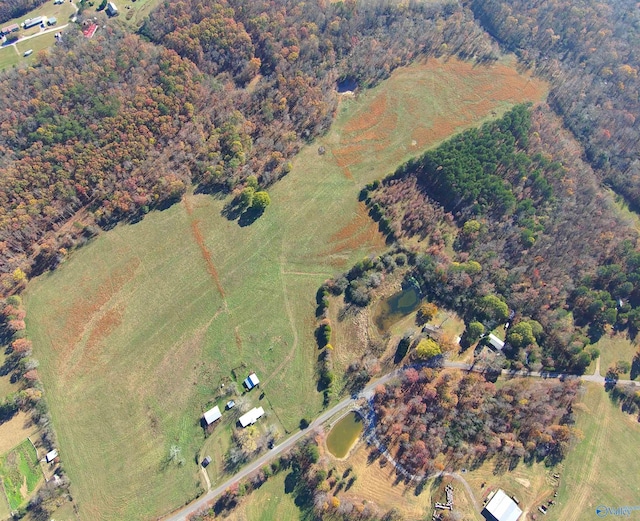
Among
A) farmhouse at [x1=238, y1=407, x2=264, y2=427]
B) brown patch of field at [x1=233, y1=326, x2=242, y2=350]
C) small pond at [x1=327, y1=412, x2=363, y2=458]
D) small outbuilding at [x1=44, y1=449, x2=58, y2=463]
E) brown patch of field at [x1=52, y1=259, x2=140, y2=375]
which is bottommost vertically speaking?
small pond at [x1=327, y1=412, x2=363, y2=458]

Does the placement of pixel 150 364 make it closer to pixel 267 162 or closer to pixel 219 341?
pixel 219 341

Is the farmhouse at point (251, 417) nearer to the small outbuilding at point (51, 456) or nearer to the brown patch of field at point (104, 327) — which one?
the small outbuilding at point (51, 456)

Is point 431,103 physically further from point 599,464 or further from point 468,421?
point 599,464

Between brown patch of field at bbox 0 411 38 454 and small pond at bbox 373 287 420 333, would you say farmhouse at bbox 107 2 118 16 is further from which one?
small pond at bbox 373 287 420 333

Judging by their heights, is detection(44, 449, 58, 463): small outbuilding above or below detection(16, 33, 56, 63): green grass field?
below

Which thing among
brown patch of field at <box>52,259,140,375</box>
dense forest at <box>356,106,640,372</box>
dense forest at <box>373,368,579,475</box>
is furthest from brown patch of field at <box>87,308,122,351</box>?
dense forest at <box>373,368,579,475</box>

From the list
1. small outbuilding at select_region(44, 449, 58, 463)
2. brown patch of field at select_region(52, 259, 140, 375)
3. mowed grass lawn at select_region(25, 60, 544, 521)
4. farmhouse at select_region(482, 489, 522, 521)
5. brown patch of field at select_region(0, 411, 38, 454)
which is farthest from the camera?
brown patch of field at select_region(52, 259, 140, 375)
